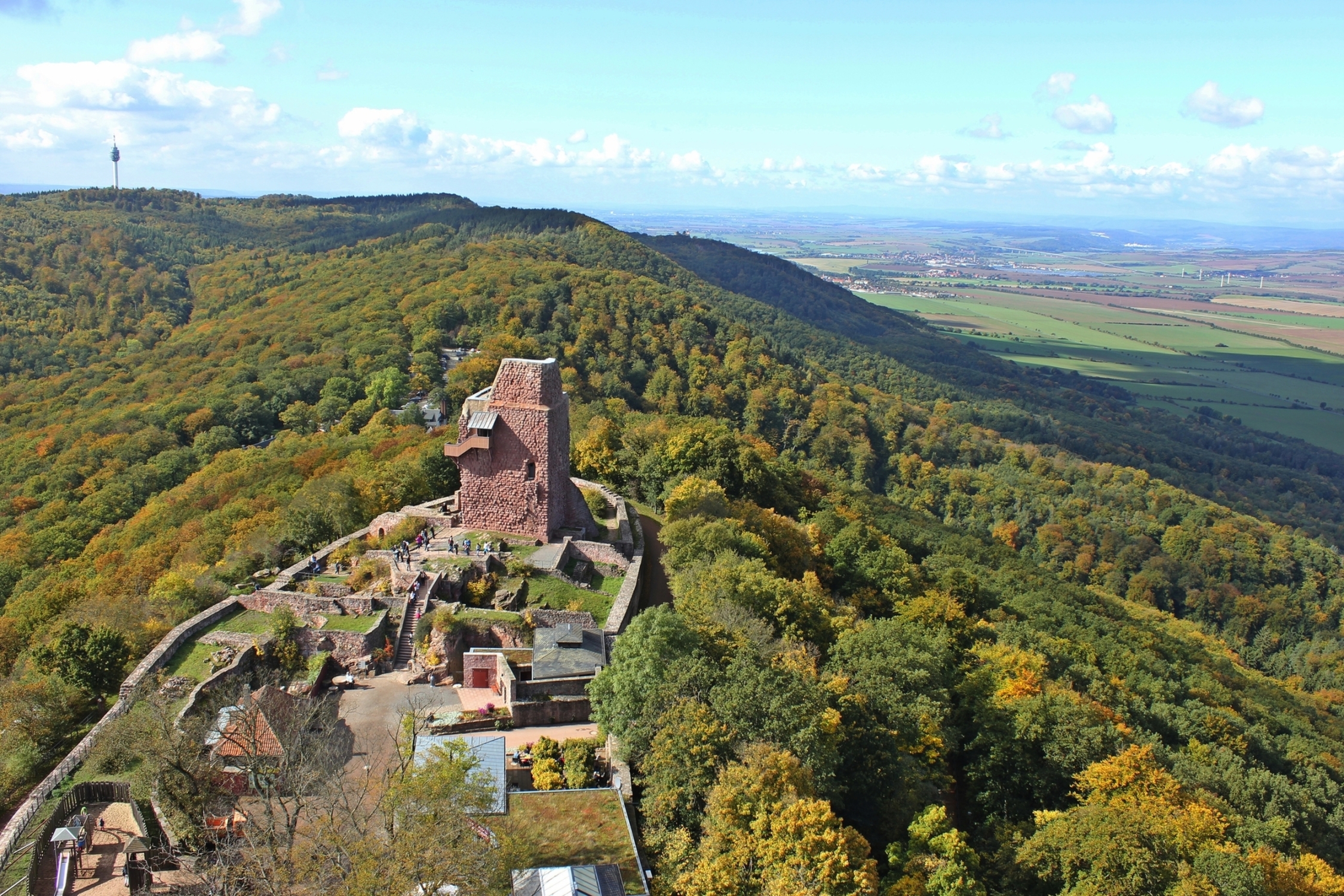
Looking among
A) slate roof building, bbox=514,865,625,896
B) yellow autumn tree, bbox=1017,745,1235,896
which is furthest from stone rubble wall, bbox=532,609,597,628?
yellow autumn tree, bbox=1017,745,1235,896

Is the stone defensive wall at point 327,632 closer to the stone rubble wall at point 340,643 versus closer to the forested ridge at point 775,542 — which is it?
the stone rubble wall at point 340,643

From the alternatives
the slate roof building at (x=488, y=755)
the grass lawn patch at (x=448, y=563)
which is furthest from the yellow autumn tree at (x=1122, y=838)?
the grass lawn patch at (x=448, y=563)

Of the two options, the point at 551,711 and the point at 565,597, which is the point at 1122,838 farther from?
the point at 565,597

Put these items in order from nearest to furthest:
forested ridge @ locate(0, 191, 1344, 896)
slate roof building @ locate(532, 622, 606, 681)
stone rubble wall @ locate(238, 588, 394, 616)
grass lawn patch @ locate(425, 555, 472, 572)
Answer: forested ridge @ locate(0, 191, 1344, 896) < slate roof building @ locate(532, 622, 606, 681) < stone rubble wall @ locate(238, 588, 394, 616) < grass lawn patch @ locate(425, 555, 472, 572)

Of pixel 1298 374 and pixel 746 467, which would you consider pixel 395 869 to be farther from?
pixel 1298 374

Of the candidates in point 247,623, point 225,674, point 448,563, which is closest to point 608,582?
point 448,563

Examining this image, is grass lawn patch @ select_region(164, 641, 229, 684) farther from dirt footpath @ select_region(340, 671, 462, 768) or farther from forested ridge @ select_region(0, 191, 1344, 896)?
dirt footpath @ select_region(340, 671, 462, 768)

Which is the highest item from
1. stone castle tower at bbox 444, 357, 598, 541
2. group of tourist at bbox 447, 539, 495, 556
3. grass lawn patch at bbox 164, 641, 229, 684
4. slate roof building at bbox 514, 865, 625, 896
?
stone castle tower at bbox 444, 357, 598, 541
